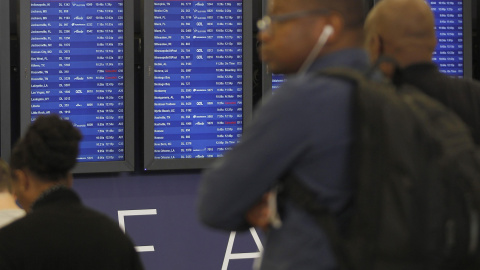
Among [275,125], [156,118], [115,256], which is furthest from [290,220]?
[156,118]

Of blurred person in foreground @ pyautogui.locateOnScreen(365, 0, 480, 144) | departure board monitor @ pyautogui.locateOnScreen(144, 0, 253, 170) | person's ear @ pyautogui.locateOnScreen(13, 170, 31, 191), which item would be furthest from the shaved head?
departure board monitor @ pyautogui.locateOnScreen(144, 0, 253, 170)

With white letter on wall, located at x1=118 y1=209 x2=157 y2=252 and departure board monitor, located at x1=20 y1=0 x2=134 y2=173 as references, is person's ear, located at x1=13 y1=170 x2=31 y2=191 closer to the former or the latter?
departure board monitor, located at x1=20 y1=0 x2=134 y2=173

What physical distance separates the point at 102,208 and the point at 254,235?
0.85 meters

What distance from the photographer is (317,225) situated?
1723 millimetres

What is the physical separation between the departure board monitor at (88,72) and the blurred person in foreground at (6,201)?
3.64ft

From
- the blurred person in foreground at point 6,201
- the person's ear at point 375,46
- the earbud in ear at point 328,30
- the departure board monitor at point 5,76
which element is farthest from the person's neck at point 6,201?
the earbud in ear at point 328,30

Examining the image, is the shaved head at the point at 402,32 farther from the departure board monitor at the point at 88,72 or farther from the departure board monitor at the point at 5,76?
the departure board monitor at the point at 5,76

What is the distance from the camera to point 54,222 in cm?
232

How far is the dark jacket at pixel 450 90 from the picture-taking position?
2.43m

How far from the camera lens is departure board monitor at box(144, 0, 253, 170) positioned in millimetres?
4570

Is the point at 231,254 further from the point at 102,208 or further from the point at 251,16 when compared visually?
the point at 251,16

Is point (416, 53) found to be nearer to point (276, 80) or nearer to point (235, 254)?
point (276, 80)

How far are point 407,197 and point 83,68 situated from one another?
10.2 feet

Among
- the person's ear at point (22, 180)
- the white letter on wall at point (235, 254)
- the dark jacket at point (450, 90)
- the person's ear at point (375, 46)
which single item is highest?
the person's ear at point (375, 46)
